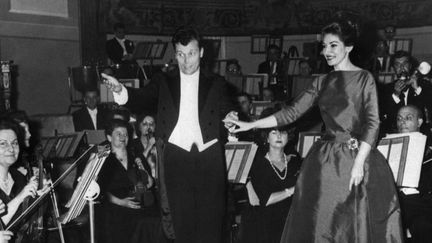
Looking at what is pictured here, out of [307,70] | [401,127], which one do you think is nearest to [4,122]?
[401,127]

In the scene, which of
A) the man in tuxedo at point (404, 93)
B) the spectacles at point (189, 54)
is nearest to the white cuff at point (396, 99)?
the man in tuxedo at point (404, 93)

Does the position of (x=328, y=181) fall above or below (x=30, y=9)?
below

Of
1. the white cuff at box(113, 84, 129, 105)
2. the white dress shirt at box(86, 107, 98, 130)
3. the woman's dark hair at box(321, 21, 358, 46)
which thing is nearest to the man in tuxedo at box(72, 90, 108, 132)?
the white dress shirt at box(86, 107, 98, 130)

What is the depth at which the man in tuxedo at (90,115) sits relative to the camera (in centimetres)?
804

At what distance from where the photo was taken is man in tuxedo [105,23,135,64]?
36.6 feet

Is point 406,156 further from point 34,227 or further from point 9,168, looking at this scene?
point 9,168

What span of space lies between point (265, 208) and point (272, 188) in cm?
18

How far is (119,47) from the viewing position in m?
11.3

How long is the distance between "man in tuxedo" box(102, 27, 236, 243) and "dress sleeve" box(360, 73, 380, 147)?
844 mm

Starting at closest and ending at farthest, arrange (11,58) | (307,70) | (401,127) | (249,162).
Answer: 1. (249,162)
2. (401,127)
3. (11,58)
4. (307,70)

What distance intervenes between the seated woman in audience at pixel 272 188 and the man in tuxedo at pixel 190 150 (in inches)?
45.1

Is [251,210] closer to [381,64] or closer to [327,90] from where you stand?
[327,90]

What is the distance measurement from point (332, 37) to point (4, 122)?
2.08 metres

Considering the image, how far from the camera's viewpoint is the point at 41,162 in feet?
11.9
